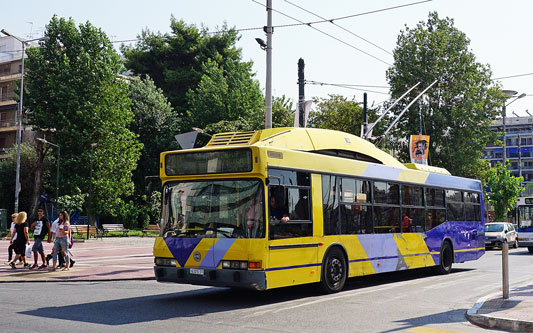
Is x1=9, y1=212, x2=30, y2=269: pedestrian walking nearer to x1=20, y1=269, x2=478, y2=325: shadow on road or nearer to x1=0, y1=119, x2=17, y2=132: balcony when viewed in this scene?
x1=20, y1=269, x2=478, y2=325: shadow on road

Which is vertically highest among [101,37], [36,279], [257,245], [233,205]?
[101,37]

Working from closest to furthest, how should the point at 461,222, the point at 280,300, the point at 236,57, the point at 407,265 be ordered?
the point at 280,300 → the point at 407,265 → the point at 461,222 → the point at 236,57

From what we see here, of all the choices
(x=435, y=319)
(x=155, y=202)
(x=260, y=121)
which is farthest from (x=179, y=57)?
(x=435, y=319)

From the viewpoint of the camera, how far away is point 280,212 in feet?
36.8

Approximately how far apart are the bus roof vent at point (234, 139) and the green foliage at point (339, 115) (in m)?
32.1

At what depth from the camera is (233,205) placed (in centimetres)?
1094

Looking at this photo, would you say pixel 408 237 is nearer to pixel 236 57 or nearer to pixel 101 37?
pixel 101 37

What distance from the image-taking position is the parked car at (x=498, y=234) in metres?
32.8

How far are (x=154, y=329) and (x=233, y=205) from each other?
121 inches

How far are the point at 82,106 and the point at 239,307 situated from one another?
3931 cm

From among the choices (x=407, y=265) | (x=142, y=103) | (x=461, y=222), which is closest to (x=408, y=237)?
(x=407, y=265)

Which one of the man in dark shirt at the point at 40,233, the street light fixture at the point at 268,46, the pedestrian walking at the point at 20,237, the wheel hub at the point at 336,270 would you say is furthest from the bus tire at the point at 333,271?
the pedestrian walking at the point at 20,237

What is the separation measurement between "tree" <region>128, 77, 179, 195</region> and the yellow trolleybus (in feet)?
143

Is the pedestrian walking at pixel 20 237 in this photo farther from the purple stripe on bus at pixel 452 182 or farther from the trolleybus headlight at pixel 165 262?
the purple stripe on bus at pixel 452 182
